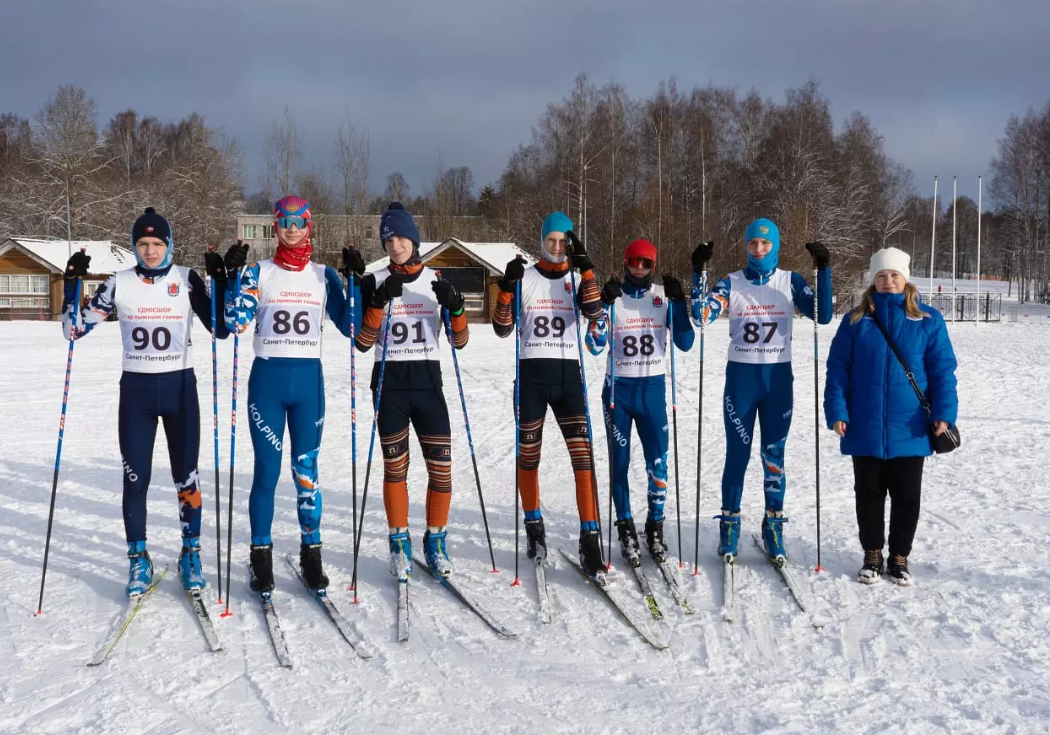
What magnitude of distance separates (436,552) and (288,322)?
1.50 meters

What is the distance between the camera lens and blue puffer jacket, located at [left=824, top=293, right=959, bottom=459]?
3949 mm

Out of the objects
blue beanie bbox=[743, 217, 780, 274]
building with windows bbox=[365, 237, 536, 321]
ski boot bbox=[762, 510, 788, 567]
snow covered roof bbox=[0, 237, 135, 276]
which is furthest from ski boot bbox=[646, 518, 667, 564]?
snow covered roof bbox=[0, 237, 135, 276]

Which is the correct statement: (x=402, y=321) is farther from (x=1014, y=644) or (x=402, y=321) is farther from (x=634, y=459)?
(x=634, y=459)

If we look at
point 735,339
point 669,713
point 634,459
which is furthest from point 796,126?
point 669,713

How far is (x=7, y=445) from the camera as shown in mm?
8000

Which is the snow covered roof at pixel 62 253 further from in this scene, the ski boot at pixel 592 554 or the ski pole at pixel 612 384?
the ski boot at pixel 592 554

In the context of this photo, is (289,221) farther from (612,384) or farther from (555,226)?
(612,384)

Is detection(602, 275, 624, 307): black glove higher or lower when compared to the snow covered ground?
higher

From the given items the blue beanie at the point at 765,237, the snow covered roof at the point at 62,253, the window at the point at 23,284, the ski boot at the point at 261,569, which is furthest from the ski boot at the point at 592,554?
the window at the point at 23,284

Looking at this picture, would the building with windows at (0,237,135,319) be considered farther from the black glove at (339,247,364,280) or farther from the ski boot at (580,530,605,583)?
the ski boot at (580,530,605,583)

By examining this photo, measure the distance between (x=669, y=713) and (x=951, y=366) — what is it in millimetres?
2355

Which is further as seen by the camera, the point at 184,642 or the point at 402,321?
the point at 402,321

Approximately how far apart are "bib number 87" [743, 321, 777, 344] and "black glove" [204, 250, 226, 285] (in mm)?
2809

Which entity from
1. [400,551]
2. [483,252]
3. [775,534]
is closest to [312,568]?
[400,551]
